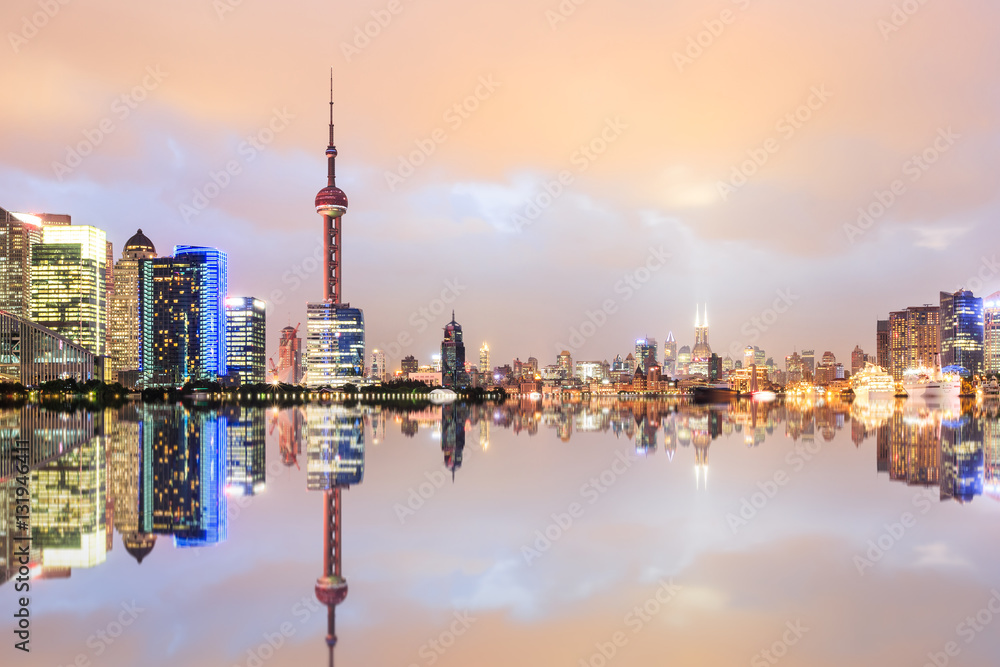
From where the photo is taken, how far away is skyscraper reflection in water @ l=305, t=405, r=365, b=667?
15.0 metres

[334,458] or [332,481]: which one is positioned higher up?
[332,481]

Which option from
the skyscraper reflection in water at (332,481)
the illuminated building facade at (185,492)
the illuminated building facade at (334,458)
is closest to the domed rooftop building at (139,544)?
the illuminated building facade at (185,492)

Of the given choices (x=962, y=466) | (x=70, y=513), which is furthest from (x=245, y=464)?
(x=962, y=466)

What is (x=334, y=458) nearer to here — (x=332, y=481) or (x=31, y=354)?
(x=332, y=481)

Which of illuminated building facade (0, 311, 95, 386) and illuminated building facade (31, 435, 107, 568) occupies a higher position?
illuminated building facade (0, 311, 95, 386)

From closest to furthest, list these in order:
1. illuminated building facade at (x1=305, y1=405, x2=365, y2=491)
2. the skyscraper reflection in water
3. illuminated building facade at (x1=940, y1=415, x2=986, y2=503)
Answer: the skyscraper reflection in water → illuminated building facade at (x1=940, y1=415, x2=986, y2=503) → illuminated building facade at (x1=305, y1=405, x2=365, y2=491)

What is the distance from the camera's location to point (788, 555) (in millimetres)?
18172

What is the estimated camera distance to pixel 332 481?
29344 mm

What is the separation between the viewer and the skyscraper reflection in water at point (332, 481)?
14992 millimetres

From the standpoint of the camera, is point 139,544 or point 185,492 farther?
point 185,492

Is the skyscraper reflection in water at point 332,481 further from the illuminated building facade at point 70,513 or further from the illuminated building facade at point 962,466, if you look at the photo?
the illuminated building facade at point 962,466

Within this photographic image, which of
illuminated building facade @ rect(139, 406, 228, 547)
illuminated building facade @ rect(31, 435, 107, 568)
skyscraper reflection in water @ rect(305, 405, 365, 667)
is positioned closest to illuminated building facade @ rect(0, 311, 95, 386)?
skyscraper reflection in water @ rect(305, 405, 365, 667)

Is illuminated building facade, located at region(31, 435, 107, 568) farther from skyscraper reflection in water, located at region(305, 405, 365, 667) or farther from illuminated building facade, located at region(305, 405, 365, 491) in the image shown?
illuminated building facade, located at region(305, 405, 365, 491)

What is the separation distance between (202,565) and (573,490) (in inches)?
562
